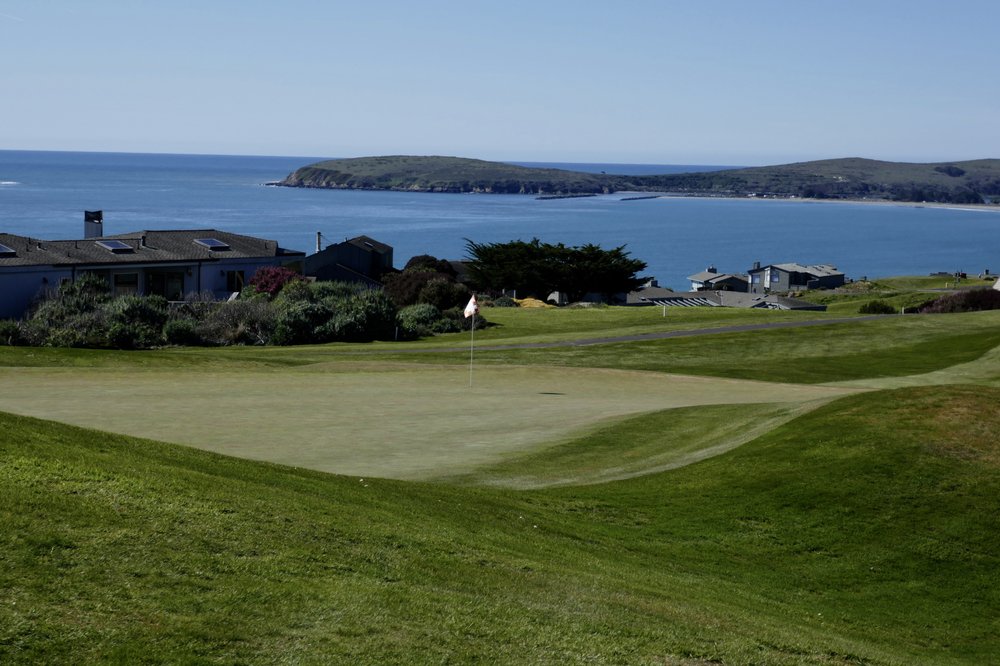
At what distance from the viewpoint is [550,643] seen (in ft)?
39.2

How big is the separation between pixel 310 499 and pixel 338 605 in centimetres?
485

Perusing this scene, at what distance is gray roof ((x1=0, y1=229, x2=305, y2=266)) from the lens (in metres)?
67.0

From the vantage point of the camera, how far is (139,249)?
2990 inches

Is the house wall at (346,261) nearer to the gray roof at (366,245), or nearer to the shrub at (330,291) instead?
the gray roof at (366,245)

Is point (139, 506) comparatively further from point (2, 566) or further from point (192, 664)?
point (192, 664)

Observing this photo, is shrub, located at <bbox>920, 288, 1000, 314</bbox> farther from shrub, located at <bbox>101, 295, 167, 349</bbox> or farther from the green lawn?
shrub, located at <bbox>101, 295, 167, 349</bbox>

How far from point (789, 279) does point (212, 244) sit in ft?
319

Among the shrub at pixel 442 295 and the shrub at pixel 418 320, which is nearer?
the shrub at pixel 418 320

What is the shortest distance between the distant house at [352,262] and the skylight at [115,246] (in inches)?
719

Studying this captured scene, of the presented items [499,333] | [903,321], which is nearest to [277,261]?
[499,333]

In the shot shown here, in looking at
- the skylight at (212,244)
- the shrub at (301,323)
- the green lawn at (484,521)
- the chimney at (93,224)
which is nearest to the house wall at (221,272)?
Answer: the skylight at (212,244)

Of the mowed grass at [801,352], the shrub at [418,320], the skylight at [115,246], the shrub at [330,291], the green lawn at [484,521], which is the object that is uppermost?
the skylight at [115,246]

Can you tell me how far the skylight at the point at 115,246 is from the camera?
7353 cm

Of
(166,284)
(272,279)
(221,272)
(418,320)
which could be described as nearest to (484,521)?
(418,320)
